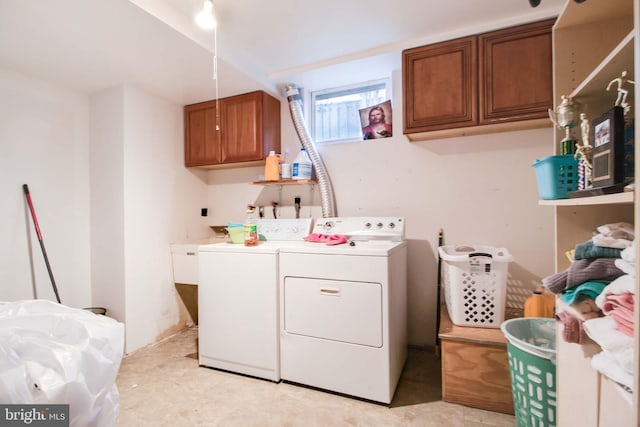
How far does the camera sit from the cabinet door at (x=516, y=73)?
1857 mm

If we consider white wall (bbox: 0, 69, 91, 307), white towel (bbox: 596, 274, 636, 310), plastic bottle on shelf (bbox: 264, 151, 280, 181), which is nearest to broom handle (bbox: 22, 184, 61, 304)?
white wall (bbox: 0, 69, 91, 307)

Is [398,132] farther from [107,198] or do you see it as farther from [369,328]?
[107,198]

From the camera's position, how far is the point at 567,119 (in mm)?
1186

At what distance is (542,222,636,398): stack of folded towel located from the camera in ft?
2.45

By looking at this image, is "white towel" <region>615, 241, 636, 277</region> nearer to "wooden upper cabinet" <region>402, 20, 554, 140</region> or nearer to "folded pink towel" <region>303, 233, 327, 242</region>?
"wooden upper cabinet" <region>402, 20, 554, 140</region>

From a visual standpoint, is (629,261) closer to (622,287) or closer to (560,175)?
(622,287)

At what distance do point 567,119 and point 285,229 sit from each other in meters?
1.94

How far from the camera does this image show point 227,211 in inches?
128

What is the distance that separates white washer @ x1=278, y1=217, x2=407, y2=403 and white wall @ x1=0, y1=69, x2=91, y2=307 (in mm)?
1870

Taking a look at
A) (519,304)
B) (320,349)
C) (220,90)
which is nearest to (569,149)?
(519,304)

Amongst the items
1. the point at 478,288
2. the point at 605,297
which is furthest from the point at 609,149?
the point at 478,288

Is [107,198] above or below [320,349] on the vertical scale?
above

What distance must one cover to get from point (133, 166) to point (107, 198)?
35cm

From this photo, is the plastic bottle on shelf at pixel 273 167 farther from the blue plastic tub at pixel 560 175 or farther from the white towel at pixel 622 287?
the white towel at pixel 622 287
